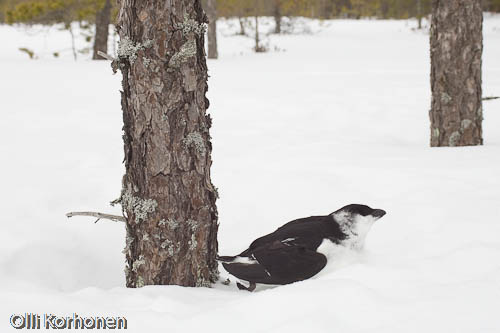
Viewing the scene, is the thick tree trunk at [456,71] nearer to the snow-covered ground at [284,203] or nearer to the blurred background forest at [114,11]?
the snow-covered ground at [284,203]

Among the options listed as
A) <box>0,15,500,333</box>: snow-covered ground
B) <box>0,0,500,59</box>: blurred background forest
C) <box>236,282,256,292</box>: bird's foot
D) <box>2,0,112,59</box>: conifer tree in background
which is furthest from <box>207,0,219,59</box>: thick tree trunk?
<box>236,282,256,292</box>: bird's foot

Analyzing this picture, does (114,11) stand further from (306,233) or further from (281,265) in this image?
(281,265)

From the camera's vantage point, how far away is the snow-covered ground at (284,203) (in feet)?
6.65

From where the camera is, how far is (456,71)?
4.73 meters

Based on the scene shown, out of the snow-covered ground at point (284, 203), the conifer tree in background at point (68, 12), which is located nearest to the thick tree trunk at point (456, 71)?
the snow-covered ground at point (284, 203)

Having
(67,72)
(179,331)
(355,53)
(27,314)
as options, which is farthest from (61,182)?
(355,53)

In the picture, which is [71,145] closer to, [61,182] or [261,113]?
[61,182]

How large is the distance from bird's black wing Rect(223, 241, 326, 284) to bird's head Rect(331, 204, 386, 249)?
0.75 feet

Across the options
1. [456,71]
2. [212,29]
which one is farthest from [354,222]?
[212,29]

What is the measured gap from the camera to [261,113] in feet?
23.9

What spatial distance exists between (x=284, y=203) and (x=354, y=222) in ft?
3.95

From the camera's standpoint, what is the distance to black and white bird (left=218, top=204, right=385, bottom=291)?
2.47m

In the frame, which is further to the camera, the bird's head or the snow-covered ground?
the bird's head

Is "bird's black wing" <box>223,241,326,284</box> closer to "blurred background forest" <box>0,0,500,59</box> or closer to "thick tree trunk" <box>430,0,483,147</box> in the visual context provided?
"thick tree trunk" <box>430,0,483,147</box>
